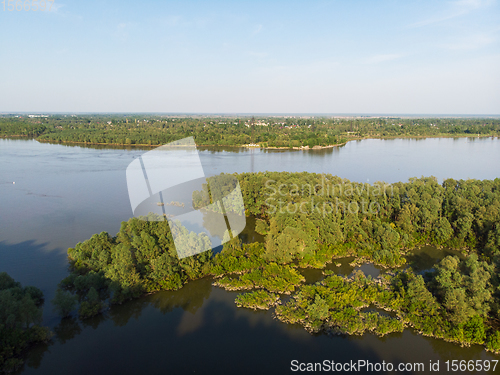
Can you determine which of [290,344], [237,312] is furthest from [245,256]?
[290,344]

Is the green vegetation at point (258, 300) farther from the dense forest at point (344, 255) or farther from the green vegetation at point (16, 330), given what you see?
the green vegetation at point (16, 330)

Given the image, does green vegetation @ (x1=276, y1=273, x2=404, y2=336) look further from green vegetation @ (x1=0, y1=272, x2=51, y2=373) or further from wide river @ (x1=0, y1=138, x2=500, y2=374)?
green vegetation @ (x1=0, y1=272, x2=51, y2=373)

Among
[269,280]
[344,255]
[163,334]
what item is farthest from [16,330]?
[344,255]

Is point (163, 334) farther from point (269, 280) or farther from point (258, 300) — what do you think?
point (269, 280)

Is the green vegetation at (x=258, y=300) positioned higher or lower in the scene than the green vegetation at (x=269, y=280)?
lower

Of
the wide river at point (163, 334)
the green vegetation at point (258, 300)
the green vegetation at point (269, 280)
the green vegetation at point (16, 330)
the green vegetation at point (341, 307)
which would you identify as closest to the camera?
the green vegetation at point (16, 330)

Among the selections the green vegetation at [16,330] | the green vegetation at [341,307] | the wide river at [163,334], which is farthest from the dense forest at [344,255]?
the green vegetation at [16,330]
